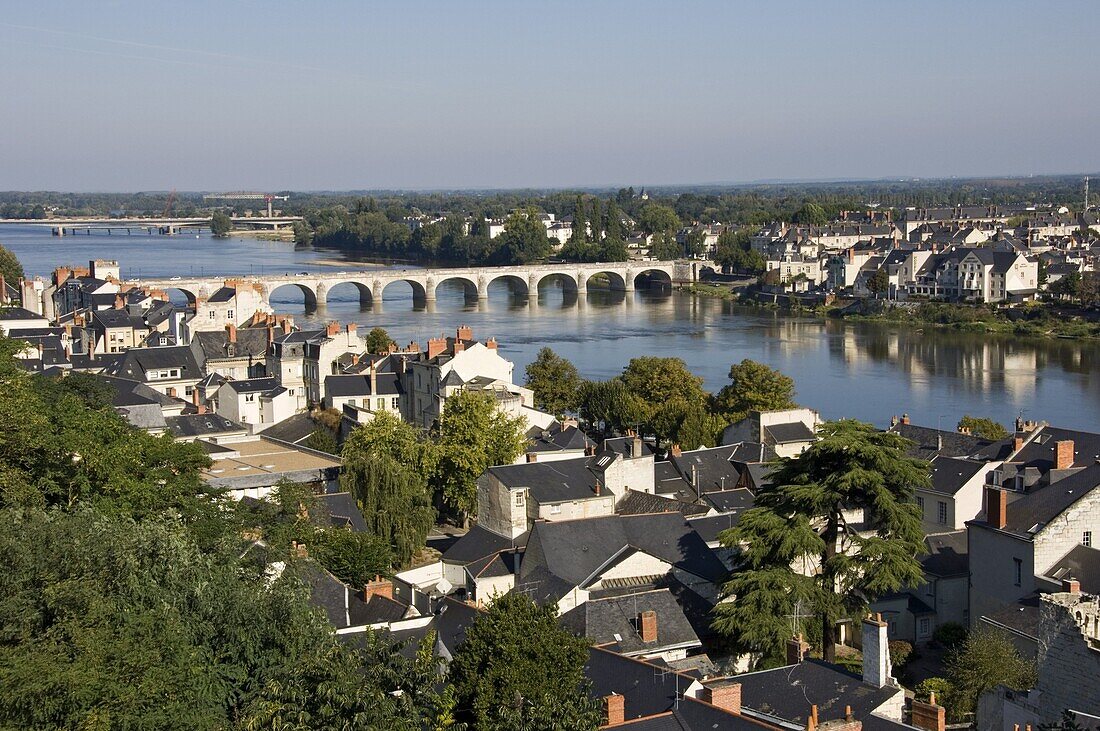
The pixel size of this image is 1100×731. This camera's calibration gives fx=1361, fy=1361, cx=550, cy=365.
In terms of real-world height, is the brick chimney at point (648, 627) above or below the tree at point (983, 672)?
above

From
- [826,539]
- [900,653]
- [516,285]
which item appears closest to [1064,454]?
[826,539]

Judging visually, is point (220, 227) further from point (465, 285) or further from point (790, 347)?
point (790, 347)

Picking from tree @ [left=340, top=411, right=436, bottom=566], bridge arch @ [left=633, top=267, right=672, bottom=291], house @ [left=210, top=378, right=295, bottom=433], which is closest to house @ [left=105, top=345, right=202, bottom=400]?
house @ [left=210, top=378, right=295, bottom=433]

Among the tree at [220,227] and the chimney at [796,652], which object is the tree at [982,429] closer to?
the chimney at [796,652]

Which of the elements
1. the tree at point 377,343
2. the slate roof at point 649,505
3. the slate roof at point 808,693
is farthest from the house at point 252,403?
the slate roof at point 808,693

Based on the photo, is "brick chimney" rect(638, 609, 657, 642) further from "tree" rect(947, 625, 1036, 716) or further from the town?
"tree" rect(947, 625, 1036, 716)

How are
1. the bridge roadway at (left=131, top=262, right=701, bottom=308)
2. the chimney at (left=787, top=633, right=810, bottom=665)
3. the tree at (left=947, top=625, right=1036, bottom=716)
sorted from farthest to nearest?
the bridge roadway at (left=131, top=262, right=701, bottom=308)
the tree at (left=947, top=625, right=1036, bottom=716)
the chimney at (left=787, top=633, right=810, bottom=665)
